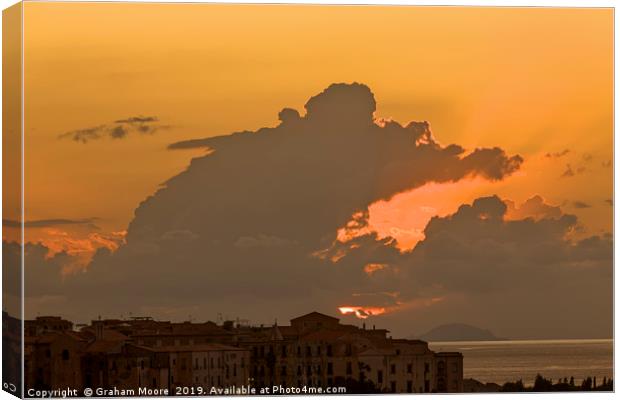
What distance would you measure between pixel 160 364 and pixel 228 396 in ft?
2.05

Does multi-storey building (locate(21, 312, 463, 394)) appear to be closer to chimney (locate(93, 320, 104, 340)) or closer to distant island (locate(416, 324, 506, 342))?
chimney (locate(93, 320, 104, 340))

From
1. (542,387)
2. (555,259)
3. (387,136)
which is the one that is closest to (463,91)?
(387,136)

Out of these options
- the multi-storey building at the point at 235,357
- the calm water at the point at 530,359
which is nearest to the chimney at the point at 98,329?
the multi-storey building at the point at 235,357

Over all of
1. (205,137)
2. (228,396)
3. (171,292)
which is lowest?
(228,396)

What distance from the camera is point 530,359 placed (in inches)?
570

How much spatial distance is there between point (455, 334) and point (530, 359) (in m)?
0.68

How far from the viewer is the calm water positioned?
47.3ft

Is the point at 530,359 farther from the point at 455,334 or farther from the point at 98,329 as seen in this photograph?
the point at 98,329

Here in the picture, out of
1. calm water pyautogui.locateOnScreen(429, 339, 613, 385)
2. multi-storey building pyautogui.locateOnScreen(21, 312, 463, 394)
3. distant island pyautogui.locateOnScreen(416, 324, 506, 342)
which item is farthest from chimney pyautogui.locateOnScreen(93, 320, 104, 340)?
calm water pyautogui.locateOnScreen(429, 339, 613, 385)

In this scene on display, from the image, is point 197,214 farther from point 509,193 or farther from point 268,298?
point 509,193

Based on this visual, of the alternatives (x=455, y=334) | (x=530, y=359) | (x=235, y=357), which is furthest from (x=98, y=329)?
(x=530, y=359)

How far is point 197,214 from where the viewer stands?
14.0 metres

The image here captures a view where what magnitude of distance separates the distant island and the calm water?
0.04 m

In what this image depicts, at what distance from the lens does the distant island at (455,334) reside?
1441 centimetres
